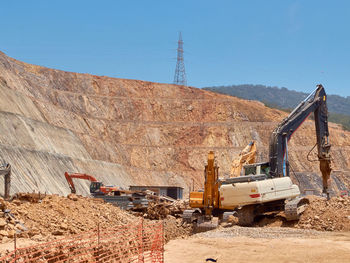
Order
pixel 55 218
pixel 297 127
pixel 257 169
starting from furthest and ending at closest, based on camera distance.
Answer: pixel 297 127 → pixel 257 169 → pixel 55 218

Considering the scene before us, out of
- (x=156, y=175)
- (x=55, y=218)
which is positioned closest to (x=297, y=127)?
(x=55, y=218)

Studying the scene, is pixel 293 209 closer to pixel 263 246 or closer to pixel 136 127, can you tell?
pixel 263 246

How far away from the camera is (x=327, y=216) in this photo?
18625 millimetres

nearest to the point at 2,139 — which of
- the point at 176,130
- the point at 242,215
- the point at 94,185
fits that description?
→ the point at 94,185

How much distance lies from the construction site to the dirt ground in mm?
62

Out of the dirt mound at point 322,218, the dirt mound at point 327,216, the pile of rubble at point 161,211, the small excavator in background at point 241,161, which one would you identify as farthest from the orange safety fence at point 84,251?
the pile of rubble at point 161,211

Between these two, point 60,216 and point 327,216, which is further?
point 327,216

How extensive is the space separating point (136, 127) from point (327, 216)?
4504 cm

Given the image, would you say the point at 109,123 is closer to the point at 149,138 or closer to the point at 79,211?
the point at 149,138

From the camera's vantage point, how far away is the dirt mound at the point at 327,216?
59.5 ft

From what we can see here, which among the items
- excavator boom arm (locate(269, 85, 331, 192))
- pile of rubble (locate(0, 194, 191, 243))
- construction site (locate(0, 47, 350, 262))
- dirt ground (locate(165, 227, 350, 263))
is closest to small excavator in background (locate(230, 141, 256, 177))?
construction site (locate(0, 47, 350, 262))

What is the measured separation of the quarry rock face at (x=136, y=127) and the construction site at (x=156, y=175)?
188 mm

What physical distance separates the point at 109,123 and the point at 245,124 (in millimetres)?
19339

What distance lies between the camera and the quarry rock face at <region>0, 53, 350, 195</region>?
144 ft
